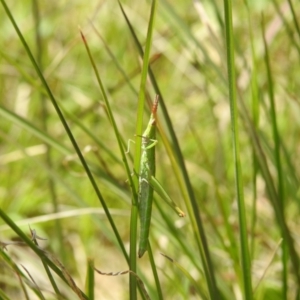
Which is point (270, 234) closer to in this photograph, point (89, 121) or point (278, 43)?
point (89, 121)

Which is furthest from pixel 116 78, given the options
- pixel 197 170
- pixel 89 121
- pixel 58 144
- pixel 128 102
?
pixel 58 144

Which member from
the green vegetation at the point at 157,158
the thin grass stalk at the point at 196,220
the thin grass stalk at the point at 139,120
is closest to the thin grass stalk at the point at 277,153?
the green vegetation at the point at 157,158

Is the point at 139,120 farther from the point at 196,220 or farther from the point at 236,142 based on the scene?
the point at 196,220

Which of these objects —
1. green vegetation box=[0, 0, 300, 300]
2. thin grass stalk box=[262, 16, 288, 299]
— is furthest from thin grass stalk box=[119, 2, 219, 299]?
thin grass stalk box=[262, 16, 288, 299]

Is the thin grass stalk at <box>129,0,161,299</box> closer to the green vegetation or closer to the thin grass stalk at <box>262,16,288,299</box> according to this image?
the green vegetation

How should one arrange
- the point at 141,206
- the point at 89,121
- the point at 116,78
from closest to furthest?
the point at 141,206
the point at 89,121
the point at 116,78
